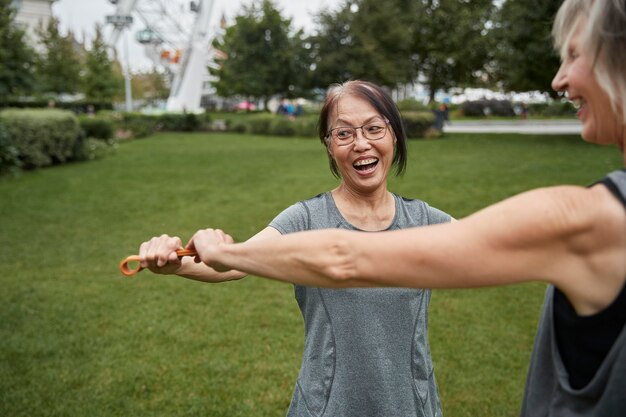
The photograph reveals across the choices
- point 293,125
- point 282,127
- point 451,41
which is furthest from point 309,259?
point 451,41

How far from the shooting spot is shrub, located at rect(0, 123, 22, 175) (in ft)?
46.4

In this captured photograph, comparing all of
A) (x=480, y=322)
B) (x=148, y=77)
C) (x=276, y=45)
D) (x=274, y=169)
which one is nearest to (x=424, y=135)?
(x=274, y=169)

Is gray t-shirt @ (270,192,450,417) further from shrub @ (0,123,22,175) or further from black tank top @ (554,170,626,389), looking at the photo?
shrub @ (0,123,22,175)

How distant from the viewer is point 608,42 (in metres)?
1.08

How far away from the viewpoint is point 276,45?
129 feet

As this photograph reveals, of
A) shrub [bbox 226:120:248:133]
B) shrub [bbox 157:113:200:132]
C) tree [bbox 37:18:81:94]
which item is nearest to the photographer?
shrub [bbox 226:120:248:133]

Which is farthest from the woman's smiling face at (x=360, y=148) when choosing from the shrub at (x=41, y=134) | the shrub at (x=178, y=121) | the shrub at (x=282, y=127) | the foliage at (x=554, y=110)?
the foliage at (x=554, y=110)

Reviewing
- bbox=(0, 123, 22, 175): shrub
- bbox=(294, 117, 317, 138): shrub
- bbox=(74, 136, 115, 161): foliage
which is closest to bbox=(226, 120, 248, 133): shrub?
bbox=(294, 117, 317, 138): shrub

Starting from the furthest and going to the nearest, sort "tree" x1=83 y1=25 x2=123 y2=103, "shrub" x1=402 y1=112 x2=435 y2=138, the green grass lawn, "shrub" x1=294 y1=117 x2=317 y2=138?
"tree" x1=83 y1=25 x2=123 y2=103, "shrub" x1=294 y1=117 x2=317 y2=138, "shrub" x1=402 y1=112 x2=435 y2=138, the green grass lawn

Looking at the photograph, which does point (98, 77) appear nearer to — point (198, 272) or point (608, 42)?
point (198, 272)

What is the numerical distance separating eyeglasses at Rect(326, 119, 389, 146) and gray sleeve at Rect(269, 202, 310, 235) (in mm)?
298

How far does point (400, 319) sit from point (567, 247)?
3.20ft

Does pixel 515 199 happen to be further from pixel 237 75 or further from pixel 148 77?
pixel 148 77

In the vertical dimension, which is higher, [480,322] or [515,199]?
[515,199]
